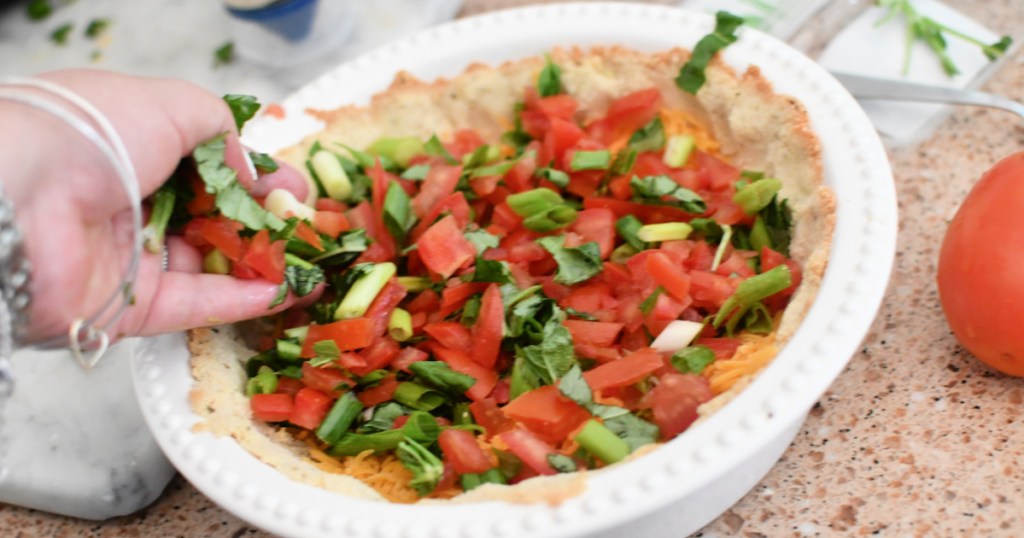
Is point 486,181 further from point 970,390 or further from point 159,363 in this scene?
point 970,390

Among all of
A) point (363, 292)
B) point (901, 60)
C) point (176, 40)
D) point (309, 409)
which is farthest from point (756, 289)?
point (176, 40)

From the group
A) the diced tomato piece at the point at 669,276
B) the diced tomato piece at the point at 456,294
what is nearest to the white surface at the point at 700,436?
the diced tomato piece at the point at 669,276

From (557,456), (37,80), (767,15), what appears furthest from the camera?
(767,15)

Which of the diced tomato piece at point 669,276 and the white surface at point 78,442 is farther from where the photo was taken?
the white surface at point 78,442

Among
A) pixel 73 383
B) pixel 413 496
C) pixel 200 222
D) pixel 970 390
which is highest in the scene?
pixel 200 222

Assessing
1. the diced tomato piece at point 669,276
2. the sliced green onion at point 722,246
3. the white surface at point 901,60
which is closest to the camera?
the diced tomato piece at point 669,276

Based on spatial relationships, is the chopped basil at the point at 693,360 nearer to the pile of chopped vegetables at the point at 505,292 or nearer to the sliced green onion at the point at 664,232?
the pile of chopped vegetables at the point at 505,292

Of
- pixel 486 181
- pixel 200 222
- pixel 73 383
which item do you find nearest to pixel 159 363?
pixel 200 222
